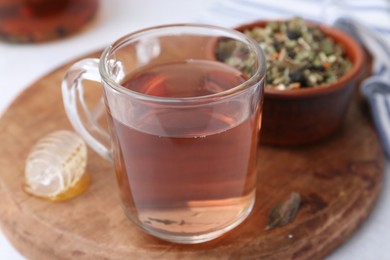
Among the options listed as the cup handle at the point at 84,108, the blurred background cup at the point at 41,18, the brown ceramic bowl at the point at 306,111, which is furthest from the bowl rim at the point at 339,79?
the blurred background cup at the point at 41,18

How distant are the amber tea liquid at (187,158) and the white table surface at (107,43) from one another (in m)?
0.15

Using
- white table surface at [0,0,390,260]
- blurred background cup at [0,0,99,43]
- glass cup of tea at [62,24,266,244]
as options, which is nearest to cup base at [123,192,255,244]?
glass cup of tea at [62,24,266,244]

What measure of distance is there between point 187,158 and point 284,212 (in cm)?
17

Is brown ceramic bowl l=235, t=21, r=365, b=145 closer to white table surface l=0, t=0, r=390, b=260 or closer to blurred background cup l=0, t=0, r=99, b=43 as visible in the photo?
white table surface l=0, t=0, r=390, b=260

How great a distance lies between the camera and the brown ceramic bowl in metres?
0.79

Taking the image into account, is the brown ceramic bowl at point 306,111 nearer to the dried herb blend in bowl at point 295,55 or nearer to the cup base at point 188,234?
the dried herb blend in bowl at point 295,55

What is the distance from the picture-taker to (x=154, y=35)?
2.41 ft

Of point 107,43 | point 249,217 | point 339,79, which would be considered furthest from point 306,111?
point 107,43

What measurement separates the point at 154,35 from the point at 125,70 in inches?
2.7

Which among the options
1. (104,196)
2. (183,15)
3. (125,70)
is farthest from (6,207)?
(183,15)

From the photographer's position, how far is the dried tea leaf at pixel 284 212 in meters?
0.71

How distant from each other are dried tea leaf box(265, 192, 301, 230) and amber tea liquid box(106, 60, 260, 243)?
4cm

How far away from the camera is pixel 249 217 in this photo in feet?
2.35

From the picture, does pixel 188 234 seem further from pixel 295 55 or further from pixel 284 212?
pixel 295 55
